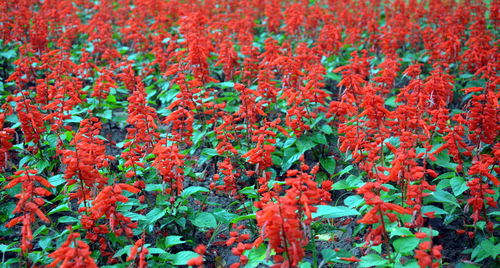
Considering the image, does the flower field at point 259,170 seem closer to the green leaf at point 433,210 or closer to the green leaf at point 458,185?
the green leaf at point 458,185

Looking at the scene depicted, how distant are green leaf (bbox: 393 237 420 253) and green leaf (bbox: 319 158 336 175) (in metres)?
1.61

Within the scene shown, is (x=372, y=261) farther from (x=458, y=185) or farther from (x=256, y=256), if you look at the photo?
(x=458, y=185)

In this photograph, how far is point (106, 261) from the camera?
3.90m

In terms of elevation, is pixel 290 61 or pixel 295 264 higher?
pixel 290 61

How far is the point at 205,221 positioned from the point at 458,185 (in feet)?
6.99

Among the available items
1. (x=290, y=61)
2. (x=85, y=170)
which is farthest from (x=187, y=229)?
(x=290, y=61)

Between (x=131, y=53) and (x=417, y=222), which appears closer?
(x=417, y=222)

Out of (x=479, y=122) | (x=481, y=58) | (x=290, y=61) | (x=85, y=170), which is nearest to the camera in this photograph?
(x=85, y=170)

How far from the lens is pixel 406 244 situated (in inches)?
127

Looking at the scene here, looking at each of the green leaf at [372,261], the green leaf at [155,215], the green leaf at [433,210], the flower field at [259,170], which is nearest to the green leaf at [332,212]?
the flower field at [259,170]

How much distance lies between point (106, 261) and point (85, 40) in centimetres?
605

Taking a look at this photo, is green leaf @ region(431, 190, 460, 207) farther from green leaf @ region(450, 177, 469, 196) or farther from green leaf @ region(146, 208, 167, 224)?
green leaf @ region(146, 208, 167, 224)

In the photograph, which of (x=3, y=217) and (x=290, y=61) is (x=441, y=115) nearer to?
(x=290, y=61)

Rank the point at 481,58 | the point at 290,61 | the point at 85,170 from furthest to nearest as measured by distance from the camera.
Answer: the point at 481,58, the point at 290,61, the point at 85,170
